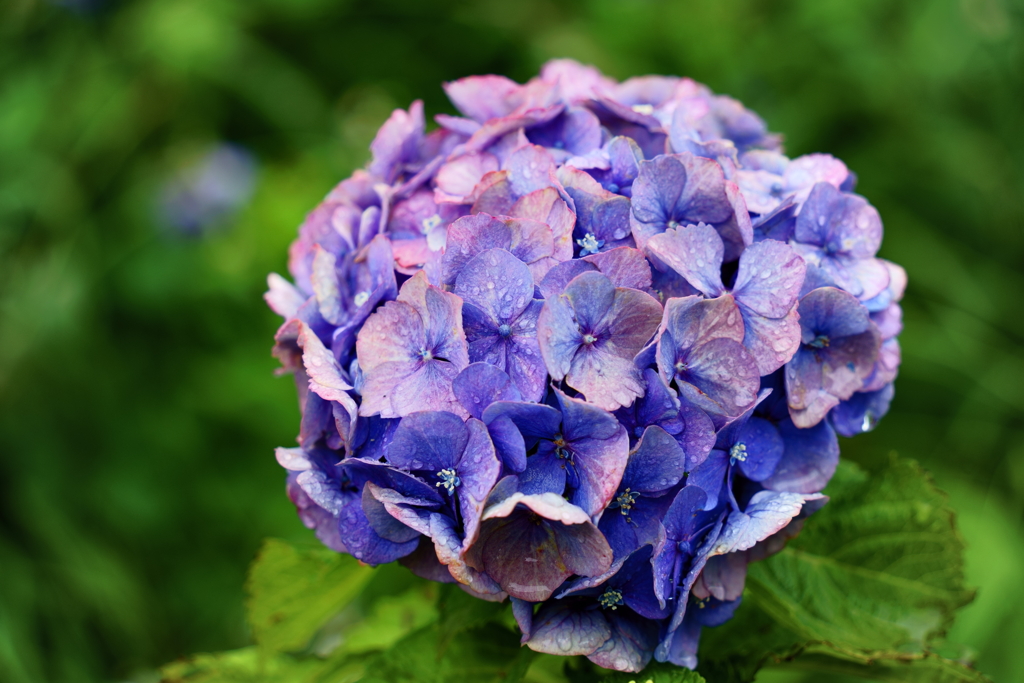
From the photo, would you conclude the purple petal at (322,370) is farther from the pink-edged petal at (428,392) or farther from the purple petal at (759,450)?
the purple petal at (759,450)

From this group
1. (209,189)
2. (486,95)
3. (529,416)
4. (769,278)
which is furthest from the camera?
(209,189)

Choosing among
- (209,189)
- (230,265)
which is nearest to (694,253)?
(230,265)

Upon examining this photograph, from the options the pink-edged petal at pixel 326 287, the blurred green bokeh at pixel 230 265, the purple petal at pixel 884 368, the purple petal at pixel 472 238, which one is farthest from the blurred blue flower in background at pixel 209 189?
the purple petal at pixel 884 368

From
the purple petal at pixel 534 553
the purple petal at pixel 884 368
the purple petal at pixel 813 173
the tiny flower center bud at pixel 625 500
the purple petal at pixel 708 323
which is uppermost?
the purple petal at pixel 813 173

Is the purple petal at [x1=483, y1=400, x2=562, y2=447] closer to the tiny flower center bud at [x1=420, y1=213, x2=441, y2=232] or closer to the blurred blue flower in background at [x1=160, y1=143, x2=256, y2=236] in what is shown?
the tiny flower center bud at [x1=420, y1=213, x2=441, y2=232]

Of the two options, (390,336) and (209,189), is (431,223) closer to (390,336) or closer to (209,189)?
(390,336)

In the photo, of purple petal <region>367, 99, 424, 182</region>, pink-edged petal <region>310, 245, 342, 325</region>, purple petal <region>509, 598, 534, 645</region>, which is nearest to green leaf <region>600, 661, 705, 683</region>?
purple petal <region>509, 598, 534, 645</region>
